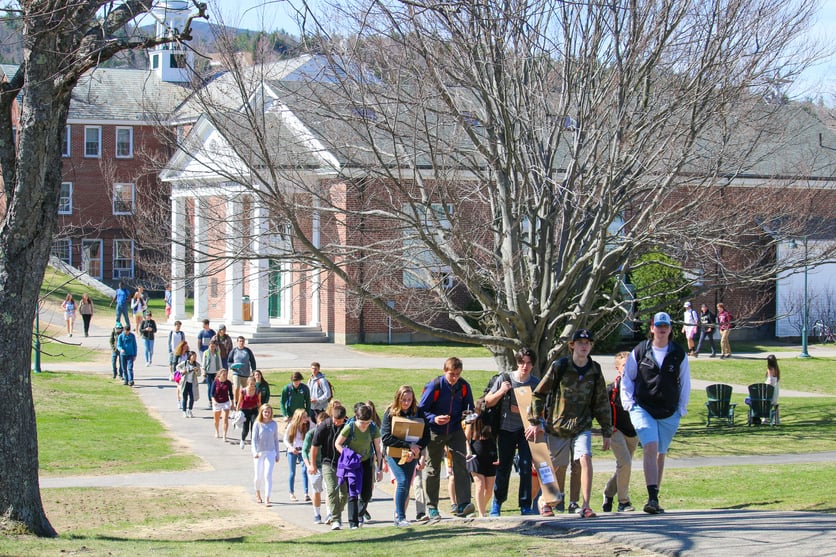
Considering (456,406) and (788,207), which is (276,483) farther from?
(788,207)

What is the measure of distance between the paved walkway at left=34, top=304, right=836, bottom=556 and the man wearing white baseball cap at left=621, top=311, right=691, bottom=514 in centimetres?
58

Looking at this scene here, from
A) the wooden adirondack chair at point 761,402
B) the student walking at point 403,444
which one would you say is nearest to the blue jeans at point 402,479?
the student walking at point 403,444

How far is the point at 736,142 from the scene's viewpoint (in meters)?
17.7

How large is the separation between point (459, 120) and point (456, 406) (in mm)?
5172

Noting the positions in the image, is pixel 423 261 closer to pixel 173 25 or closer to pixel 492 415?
pixel 173 25

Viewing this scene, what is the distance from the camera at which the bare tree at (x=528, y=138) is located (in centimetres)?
1491

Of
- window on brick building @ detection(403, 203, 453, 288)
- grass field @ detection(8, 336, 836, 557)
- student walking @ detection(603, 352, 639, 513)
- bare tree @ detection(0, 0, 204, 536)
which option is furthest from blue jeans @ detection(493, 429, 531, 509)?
window on brick building @ detection(403, 203, 453, 288)

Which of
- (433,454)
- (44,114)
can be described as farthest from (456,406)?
(44,114)

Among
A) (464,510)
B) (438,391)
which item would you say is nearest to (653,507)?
(464,510)

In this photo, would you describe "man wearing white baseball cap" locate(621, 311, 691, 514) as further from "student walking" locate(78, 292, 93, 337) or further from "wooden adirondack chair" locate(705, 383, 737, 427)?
"student walking" locate(78, 292, 93, 337)

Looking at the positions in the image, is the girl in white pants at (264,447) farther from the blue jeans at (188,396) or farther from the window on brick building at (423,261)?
the blue jeans at (188,396)

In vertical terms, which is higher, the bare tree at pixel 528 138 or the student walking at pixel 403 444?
the bare tree at pixel 528 138

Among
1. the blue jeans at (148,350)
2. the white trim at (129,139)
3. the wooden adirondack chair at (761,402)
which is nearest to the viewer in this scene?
the wooden adirondack chair at (761,402)

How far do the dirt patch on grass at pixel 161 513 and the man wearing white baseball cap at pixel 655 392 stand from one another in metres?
4.40
